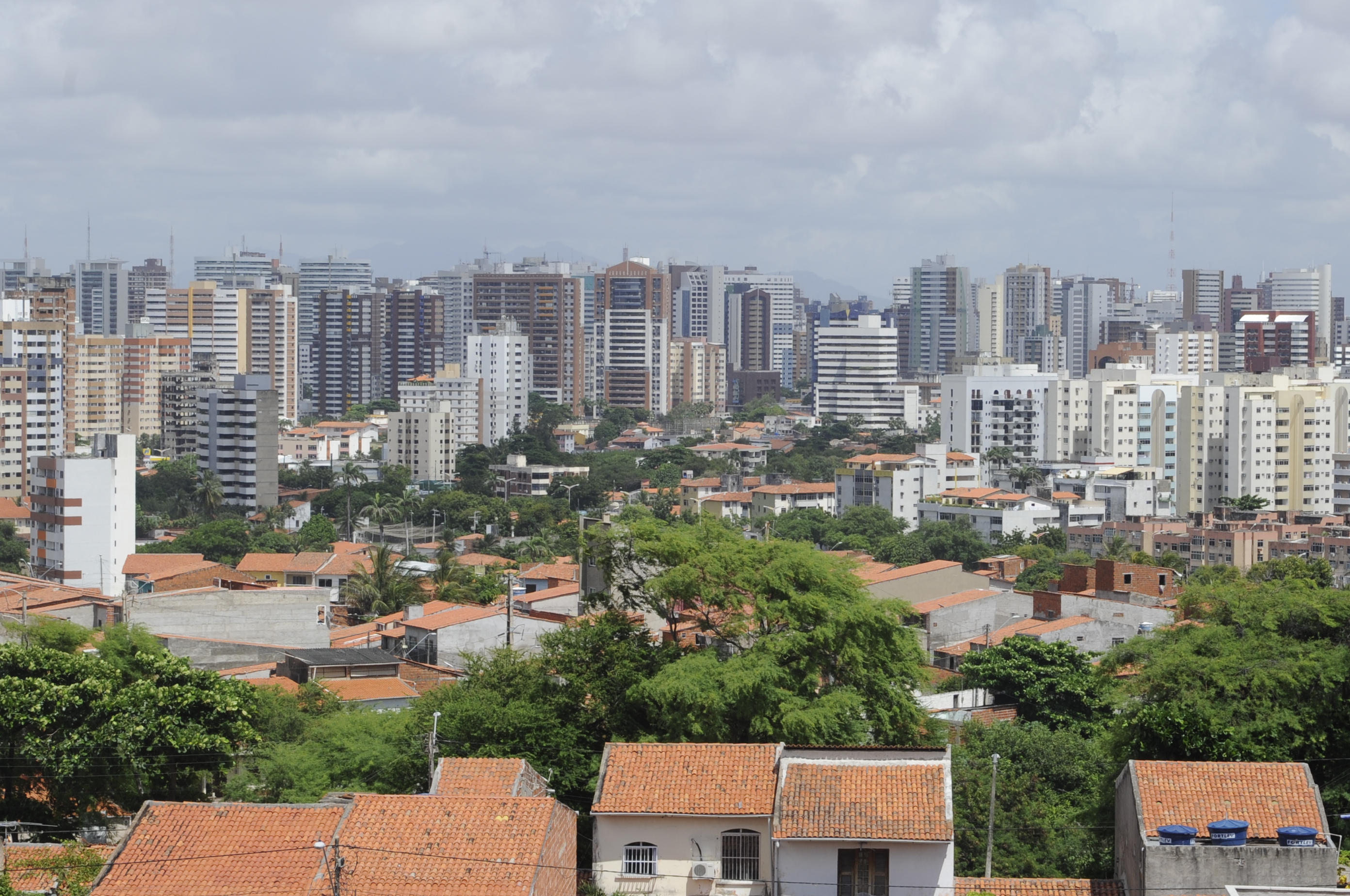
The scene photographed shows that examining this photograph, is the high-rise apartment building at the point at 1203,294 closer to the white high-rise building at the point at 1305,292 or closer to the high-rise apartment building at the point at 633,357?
the white high-rise building at the point at 1305,292

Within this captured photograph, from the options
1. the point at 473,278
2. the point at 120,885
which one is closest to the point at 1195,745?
the point at 120,885

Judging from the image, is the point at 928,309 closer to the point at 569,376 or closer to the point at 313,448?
the point at 569,376

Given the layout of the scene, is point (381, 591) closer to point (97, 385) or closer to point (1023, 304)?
point (97, 385)

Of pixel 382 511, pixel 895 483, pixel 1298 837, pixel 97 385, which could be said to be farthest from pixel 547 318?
pixel 1298 837

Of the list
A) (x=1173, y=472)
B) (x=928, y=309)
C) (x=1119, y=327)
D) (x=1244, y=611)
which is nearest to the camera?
(x=1244, y=611)

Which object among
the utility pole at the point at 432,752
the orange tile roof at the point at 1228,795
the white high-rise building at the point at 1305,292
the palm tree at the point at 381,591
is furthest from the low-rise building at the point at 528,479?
the white high-rise building at the point at 1305,292

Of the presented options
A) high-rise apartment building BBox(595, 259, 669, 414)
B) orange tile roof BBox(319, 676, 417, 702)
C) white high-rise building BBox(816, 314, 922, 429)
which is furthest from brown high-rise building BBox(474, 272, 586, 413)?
orange tile roof BBox(319, 676, 417, 702)

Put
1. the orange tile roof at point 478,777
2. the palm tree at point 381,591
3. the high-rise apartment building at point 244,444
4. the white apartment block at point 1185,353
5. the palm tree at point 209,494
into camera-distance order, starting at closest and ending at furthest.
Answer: the orange tile roof at point 478,777
the palm tree at point 381,591
the palm tree at point 209,494
the high-rise apartment building at point 244,444
the white apartment block at point 1185,353
